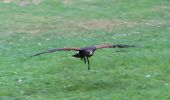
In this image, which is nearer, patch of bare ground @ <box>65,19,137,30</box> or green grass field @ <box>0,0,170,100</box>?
green grass field @ <box>0,0,170,100</box>

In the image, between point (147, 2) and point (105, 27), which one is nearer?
point (105, 27)

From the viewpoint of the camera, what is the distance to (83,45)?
40.8 feet

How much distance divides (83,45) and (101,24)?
128 inches

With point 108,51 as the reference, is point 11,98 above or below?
above

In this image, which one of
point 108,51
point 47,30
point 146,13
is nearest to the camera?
point 108,51

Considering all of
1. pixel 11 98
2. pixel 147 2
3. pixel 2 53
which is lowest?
pixel 147 2

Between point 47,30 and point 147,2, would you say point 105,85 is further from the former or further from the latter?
point 147,2

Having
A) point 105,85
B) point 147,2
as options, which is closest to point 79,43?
point 105,85

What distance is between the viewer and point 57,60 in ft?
35.1

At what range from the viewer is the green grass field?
8.45 meters

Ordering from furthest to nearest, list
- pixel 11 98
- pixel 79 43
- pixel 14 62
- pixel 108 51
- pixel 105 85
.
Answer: pixel 79 43
pixel 108 51
pixel 14 62
pixel 105 85
pixel 11 98

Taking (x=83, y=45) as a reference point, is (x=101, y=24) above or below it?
below

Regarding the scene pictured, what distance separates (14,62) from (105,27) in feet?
15.9

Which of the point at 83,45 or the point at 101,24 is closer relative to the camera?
the point at 83,45
